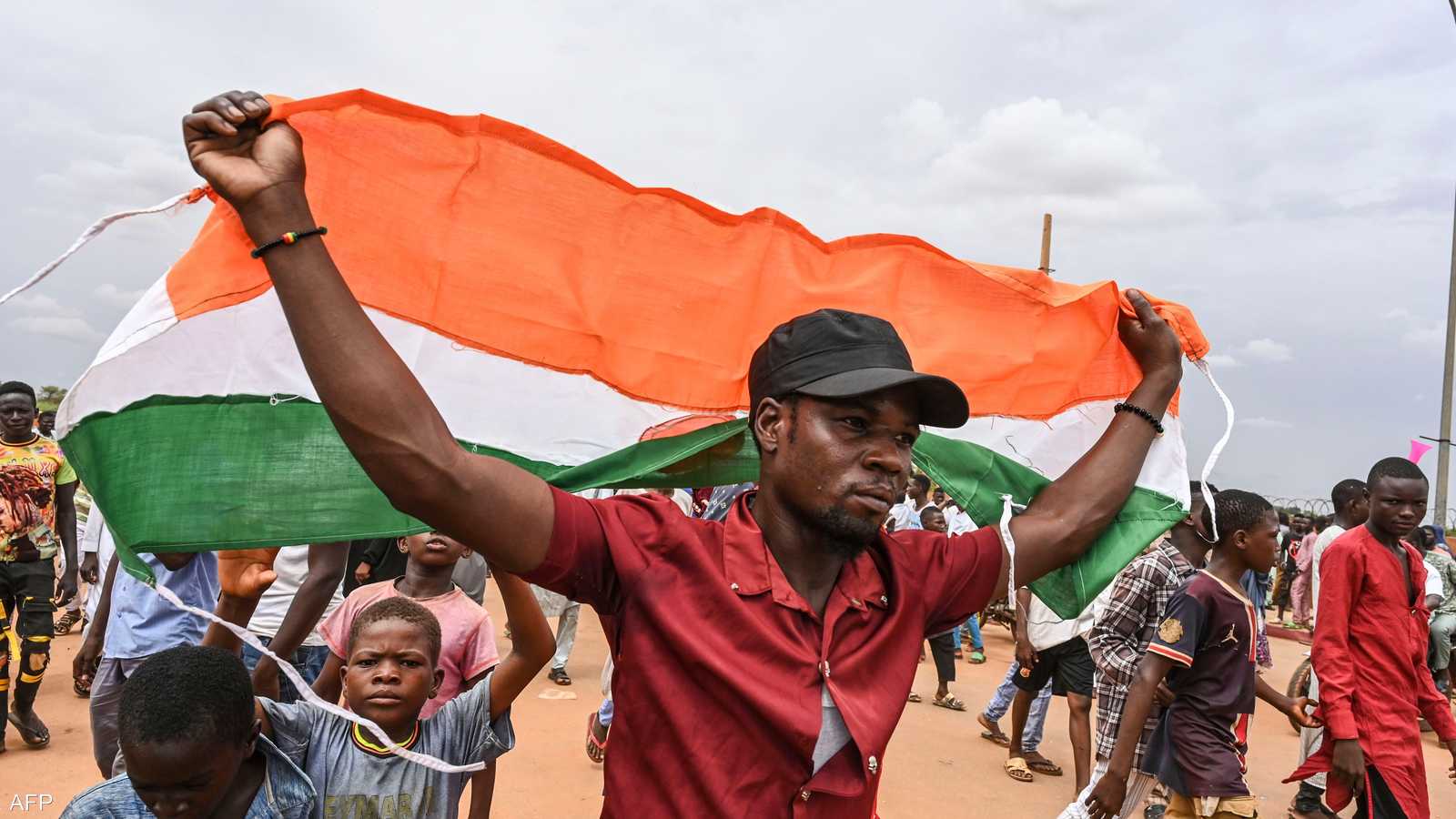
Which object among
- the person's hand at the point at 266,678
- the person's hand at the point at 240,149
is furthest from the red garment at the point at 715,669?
the person's hand at the point at 266,678

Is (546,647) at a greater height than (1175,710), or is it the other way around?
(546,647)

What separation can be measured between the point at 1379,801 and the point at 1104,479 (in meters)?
3.10

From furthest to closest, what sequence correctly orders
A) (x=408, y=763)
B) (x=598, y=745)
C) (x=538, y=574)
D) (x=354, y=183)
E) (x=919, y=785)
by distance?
(x=919, y=785)
(x=598, y=745)
(x=408, y=763)
(x=354, y=183)
(x=538, y=574)

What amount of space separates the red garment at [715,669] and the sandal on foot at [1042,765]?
569cm

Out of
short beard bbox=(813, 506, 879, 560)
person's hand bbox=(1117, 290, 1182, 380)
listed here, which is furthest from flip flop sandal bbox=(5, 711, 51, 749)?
person's hand bbox=(1117, 290, 1182, 380)

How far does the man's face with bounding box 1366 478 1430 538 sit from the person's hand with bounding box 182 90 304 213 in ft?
15.7

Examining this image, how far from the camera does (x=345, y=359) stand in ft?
4.76

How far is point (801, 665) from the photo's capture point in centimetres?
174

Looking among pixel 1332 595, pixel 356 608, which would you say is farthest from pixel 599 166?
pixel 1332 595

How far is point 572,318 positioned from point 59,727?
6.51 meters

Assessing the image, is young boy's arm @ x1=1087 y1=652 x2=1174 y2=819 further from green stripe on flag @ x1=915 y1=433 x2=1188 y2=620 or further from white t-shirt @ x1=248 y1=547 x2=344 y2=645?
white t-shirt @ x1=248 y1=547 x2=344 y2=645

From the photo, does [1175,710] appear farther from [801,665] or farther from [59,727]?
[59,727]

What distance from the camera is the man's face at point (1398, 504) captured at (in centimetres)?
436

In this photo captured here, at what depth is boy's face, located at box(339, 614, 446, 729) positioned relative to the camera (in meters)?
2.77
